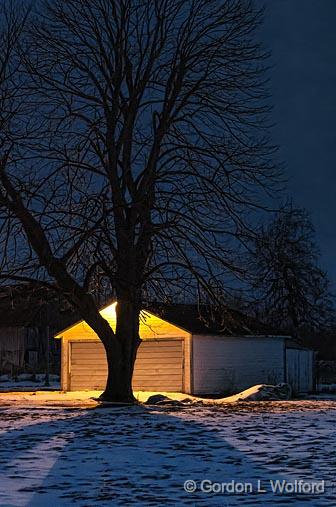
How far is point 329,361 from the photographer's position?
61.3m

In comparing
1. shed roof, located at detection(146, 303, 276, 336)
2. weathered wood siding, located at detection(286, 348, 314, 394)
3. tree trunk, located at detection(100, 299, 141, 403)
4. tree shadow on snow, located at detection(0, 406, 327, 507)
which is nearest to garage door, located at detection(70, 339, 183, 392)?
shed roof, located at detection(146, 303, 276, 336)

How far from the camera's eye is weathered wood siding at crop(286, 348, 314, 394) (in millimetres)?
41219

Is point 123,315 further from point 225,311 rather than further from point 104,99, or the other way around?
point 104,99

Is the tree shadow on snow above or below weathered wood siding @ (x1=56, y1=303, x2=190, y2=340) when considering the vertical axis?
below

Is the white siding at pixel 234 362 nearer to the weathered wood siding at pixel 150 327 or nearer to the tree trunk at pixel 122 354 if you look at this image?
the weathered wood siding at pixel 150 327

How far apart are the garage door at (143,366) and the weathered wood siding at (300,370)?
8.08 meters

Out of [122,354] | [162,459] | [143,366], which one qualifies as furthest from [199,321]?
[162,459]

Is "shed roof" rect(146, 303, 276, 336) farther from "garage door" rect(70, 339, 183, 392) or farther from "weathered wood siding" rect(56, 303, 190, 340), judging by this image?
"garage door" rect(70, 339, 183, 392)

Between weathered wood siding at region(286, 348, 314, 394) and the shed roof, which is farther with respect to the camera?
weathered wood siding at region(286, 348, 314, 394)

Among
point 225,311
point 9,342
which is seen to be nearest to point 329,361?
point 9,342

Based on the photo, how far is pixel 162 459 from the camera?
11547mm

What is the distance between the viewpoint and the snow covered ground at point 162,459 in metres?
8.77

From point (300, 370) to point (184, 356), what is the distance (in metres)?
10.8

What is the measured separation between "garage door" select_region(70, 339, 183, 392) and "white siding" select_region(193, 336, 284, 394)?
0.96m
